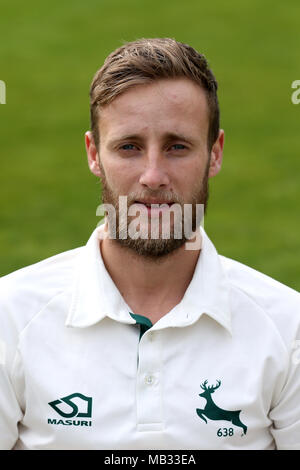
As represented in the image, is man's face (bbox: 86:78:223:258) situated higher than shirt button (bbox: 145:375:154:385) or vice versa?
man's face (bbox: 86:78:223:258)

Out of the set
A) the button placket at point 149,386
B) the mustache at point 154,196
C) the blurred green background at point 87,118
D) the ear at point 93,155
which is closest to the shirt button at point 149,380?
the button placket at point 149,386

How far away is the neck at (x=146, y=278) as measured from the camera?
3.48 m

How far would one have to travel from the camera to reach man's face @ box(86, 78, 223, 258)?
336cm

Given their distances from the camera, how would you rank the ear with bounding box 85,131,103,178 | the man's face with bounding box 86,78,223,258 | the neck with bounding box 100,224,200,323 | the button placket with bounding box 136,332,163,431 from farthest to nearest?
1. the ear with bounding box 85,131,103,178
2. the neck with bounding box 100,224,200,323
3. the man's face with bounding box 86,78,223,258
4. the button placket with bounding box 136,332,163,431

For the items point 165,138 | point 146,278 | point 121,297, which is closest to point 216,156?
point 165,138

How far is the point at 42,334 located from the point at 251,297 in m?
0.71

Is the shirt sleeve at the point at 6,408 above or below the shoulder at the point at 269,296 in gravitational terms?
below

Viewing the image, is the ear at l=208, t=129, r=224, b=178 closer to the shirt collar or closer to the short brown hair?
the short brown hair

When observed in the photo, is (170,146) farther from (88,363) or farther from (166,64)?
(88,363)

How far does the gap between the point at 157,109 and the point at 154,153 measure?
0.47ft

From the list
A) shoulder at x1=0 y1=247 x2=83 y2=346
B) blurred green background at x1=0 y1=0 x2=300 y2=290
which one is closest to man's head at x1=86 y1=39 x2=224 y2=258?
shoulder at x1=0 y1=247 x2=83 y2=346

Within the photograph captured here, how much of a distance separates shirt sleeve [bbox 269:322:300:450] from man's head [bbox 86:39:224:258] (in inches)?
21.3

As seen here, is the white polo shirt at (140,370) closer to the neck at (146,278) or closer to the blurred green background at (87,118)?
the neck at (146,278)
